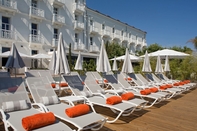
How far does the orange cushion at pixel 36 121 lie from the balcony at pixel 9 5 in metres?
15.9

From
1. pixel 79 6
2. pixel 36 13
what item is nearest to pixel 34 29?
pixel 36 13

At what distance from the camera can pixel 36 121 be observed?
256cm

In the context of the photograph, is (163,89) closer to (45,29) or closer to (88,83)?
(88,83)

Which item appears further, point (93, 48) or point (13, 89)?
point (93, 48)

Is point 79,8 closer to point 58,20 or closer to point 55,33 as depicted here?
point 58,20

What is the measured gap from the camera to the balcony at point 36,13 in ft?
58.3

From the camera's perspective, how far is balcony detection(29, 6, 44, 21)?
17766 millimetres

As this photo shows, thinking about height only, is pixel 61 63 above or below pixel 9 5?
below

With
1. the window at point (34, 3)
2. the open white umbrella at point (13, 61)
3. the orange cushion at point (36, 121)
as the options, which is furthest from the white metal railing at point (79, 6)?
the orange cushion at point (36, 121)

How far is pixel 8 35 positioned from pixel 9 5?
283 centimetres

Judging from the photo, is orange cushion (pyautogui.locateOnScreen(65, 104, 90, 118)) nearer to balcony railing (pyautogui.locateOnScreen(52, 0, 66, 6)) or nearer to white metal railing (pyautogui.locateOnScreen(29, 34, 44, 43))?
white metal railing (pyautogui.locateOnScreen(29, 34, 44, 43))

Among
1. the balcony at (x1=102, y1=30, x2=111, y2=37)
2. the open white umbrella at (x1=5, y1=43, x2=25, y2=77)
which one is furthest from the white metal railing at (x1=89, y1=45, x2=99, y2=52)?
the open white umbrella at (x1=5, y1=43, x2=25, y2=77)

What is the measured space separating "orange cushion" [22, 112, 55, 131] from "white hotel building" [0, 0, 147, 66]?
49.8ft

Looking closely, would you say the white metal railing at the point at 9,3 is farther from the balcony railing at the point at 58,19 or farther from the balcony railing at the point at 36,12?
the balcony railing at the point at 58,19
